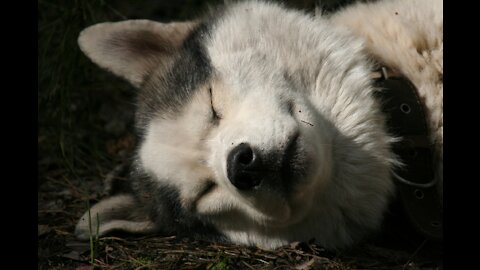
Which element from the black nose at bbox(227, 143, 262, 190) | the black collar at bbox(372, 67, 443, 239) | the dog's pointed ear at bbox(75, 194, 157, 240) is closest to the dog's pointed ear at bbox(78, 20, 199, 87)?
the dog's pointed ear at bbox(75, 194, 157, 240)

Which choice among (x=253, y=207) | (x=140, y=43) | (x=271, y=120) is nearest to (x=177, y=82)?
(x=140, y=43)

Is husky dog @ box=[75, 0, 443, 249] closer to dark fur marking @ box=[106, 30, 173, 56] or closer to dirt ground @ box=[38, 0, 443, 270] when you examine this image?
dark fur marking @ box=[106, 30, 173, 56]

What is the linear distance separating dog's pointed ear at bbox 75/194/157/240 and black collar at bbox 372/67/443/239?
4.67 ft

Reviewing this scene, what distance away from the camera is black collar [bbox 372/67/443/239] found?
3355 millimetres

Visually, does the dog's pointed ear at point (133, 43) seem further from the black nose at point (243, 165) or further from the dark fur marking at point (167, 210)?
the black nose at point (243, 165)

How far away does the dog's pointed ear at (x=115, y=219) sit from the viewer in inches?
146

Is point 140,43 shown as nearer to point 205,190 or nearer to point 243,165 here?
point 205,190

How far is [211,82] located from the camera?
335cm

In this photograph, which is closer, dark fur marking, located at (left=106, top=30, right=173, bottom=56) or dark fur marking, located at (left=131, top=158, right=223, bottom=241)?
dark fur marking, located at (left=131, top=158, right=223, bottom=241)

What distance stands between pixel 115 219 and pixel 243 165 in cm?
121

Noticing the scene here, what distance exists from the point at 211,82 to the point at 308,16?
0.76 meters

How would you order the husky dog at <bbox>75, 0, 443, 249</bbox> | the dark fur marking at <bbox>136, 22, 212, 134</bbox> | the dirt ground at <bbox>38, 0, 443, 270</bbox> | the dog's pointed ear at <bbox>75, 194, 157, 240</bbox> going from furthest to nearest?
the dog's pointed ear at <bbox>75, 194, 157, 240</bbox> < the dark fur marking at <bbox>136, 22, 212, 134</bbox> < the dirt ground at <bbox>38, 0, 443, 270</bbox> < the husky dog at <bbox>75, 0, 443, 249</bbox>

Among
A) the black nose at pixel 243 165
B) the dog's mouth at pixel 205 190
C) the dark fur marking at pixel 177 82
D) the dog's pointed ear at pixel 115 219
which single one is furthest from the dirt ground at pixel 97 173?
the dark fur marking at pixel 177 82

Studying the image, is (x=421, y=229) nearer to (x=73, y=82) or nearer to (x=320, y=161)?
(x=320, y=161)
